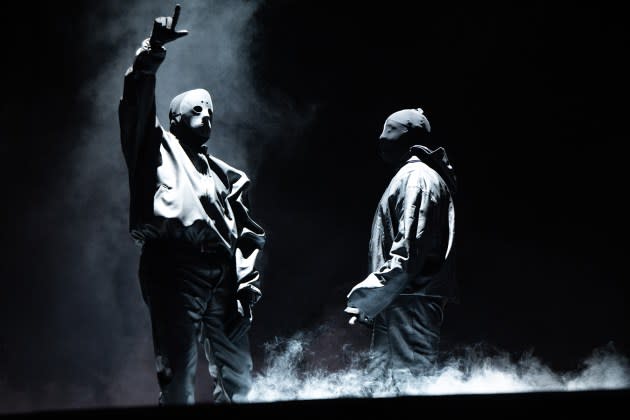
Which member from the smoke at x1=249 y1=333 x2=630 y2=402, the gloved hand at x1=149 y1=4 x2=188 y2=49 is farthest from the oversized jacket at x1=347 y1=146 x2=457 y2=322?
the gloved hand at x1=149 y1=4 x2=188 y2=49

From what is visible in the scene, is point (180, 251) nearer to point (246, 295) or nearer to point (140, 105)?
point (246, 295)

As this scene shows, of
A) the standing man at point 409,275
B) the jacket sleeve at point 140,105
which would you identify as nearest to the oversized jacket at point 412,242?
the standing man at point 409,275

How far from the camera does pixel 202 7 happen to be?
223 inches

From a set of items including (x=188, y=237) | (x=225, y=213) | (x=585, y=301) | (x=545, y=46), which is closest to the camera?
(x=188, y=237)

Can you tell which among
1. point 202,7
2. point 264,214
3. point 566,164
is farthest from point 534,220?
point 202,7

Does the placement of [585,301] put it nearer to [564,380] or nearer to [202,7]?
[564,380]

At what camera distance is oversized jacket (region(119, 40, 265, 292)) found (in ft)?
11.6

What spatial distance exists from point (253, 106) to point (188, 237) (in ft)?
7.64

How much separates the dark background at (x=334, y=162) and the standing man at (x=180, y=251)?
5.42 ft

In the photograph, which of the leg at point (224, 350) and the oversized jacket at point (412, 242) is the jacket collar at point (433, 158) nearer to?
the oversized jacket at point (412, 242)

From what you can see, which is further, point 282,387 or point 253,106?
point 253,106

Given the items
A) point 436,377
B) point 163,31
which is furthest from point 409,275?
point 163,31

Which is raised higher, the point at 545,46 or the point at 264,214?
the point at 545,46

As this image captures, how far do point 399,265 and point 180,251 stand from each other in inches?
36.8
